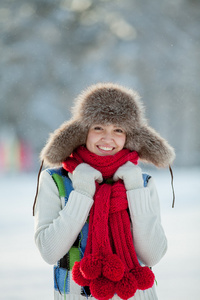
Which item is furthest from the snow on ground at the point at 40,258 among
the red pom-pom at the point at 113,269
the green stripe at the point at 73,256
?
the red pom-pom at the point at 113,269

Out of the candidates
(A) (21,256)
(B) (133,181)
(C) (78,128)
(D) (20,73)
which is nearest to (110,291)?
(B) (133,181)

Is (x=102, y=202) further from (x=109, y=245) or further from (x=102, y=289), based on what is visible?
(x=102, y=289)

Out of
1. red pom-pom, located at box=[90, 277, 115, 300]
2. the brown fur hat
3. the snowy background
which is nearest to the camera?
red pom-pom, located at box=[90, 277, 115, 300]

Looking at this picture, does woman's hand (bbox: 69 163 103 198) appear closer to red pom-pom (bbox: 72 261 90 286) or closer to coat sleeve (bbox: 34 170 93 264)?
coat sleeve (bbox: 34 170 93 264)

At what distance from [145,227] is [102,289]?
19 cm

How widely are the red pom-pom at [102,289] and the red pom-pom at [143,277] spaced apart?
0.07m

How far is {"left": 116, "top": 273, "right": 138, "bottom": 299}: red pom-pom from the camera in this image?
3.04 ft

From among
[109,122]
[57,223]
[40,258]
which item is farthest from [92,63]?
[57,223]

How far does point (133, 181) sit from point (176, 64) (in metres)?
6.31

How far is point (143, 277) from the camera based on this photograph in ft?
3.16

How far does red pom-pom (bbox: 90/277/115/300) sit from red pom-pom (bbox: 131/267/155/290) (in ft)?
0.23

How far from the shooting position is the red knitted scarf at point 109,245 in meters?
0.93

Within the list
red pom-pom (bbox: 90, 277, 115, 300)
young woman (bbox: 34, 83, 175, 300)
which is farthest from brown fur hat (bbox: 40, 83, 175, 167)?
red pom-pom (bbox: 90, 277, 115, 300)

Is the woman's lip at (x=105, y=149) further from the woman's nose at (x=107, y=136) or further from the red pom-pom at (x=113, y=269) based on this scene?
the red pom-pom at (x=113, y=269)
